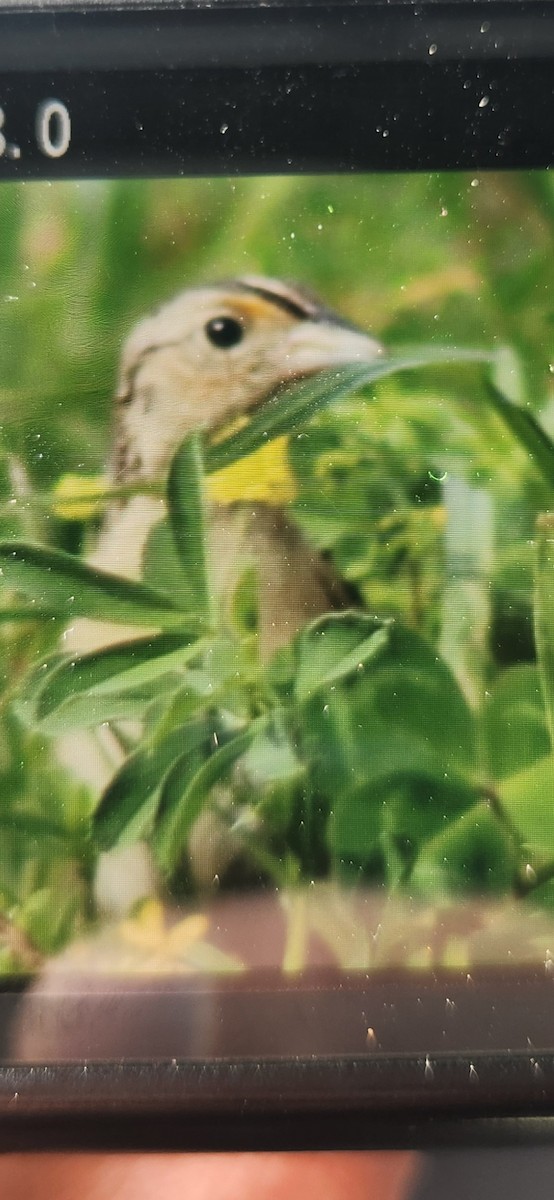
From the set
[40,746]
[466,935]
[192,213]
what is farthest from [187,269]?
[466,935]

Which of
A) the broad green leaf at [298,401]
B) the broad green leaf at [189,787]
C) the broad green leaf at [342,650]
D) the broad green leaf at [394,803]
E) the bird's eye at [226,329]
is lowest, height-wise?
the broad green leaf at [394,803]

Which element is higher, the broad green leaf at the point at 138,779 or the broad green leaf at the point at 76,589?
the broad green leaf at the point at 76,589

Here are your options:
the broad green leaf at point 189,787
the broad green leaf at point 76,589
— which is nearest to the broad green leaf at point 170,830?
the broad green leaf at point 189,787

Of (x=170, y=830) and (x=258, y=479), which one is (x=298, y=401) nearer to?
(x=258, y=479)

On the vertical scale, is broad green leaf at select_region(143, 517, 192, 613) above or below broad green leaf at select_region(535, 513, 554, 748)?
above

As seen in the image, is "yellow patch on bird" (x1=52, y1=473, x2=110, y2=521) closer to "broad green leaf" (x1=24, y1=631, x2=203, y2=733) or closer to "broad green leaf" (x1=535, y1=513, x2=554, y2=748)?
"broad green leaf" (x1=24, y1=631, x2=203, y2=733)

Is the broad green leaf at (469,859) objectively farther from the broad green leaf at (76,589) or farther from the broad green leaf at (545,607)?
the broad green leaf at (76,589)

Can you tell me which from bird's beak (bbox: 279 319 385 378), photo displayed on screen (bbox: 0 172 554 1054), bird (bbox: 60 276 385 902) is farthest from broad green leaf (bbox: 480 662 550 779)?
bird's beak (bbox: 279 319 385 378)

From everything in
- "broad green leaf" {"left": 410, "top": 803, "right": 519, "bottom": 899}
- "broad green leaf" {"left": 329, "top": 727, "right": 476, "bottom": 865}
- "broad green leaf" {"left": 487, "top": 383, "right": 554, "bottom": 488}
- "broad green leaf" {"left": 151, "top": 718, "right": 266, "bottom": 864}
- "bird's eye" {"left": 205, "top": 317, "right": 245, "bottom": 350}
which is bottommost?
"broad green leaf" {"left": 410, "top": 803, "right": 519, "bottom": 899}
